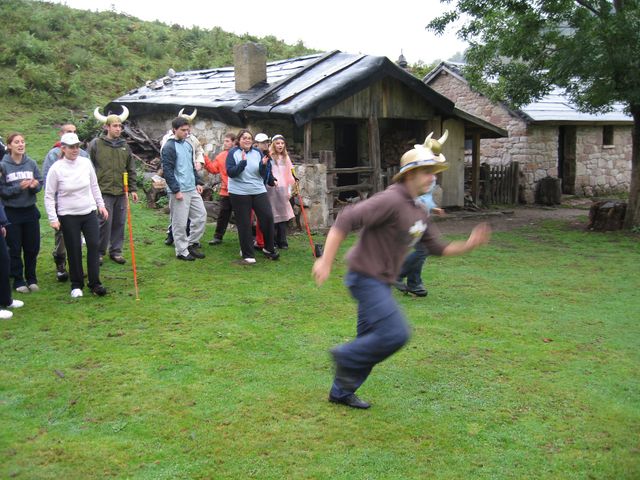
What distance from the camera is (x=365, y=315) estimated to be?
444 centimetres

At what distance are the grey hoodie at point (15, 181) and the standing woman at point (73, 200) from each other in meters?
0.56

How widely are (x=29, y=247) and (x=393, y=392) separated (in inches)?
205

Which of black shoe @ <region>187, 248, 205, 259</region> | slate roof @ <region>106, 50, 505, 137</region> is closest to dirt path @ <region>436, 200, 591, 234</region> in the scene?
slate roof @ <region>106, 50, 505, 137</region>

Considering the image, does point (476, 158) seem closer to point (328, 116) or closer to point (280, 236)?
point (328, 116)

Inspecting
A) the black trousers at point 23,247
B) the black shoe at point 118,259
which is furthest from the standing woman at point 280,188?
the black trousers at point 23,247

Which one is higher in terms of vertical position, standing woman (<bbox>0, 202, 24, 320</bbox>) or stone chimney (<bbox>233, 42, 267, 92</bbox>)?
stone chimney (<bbox>233, 42, 267, 92</bbox>)

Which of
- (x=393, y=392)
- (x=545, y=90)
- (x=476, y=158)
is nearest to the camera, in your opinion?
(x=393, y=392)

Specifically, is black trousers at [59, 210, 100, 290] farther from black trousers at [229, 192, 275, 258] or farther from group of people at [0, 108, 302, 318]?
black trousers at [229, 192, 275, 258]

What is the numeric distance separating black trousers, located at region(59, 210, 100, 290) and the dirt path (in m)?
8.88

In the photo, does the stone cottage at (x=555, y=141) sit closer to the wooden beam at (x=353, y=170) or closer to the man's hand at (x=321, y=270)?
the wooden beam at (x=353, y=170)

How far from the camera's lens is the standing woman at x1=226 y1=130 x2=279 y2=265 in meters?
9.84

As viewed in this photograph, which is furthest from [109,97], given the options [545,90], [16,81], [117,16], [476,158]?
[545,90]

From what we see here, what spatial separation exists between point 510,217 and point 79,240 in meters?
13.2

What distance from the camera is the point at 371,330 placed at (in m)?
4.42
